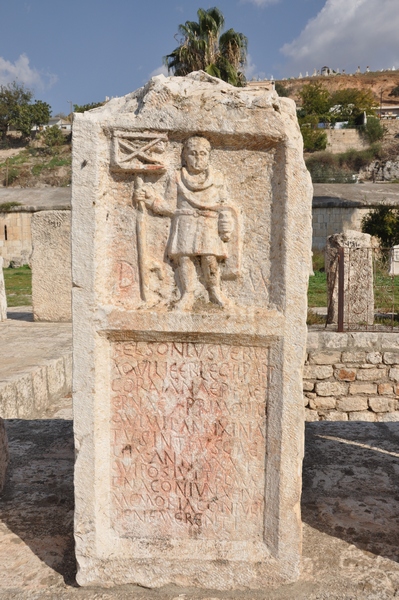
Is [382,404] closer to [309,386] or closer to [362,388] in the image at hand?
[362,388]

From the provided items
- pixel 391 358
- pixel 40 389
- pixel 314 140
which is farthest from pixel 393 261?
pixel 314 140

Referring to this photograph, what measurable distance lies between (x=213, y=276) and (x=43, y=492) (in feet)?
5.69

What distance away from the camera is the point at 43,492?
10.0 ft

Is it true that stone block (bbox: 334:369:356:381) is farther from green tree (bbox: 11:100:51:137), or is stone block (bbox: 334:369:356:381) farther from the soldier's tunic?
green tree (bbox: 11:100:51:137)

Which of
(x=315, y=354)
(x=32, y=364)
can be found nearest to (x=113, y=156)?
(x=32, y=364)

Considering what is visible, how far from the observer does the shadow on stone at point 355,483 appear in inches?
105

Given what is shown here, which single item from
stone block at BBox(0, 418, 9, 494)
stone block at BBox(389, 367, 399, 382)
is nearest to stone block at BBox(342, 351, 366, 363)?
stone block at BBox(389, 367, 399, 382)

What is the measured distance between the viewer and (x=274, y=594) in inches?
88.7

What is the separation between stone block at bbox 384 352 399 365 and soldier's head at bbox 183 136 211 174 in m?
4.17

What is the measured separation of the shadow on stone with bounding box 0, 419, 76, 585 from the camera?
8.34 ft

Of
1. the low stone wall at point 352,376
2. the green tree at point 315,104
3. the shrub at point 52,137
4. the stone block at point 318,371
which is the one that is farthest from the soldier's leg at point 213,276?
the green tree at point 315,104

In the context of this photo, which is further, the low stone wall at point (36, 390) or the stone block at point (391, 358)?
the stone block at point (391, 358)

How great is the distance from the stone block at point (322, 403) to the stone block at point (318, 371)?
0.26m

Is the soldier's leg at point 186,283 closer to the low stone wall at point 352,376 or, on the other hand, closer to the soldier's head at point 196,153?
the soldier's head at point 196,153
